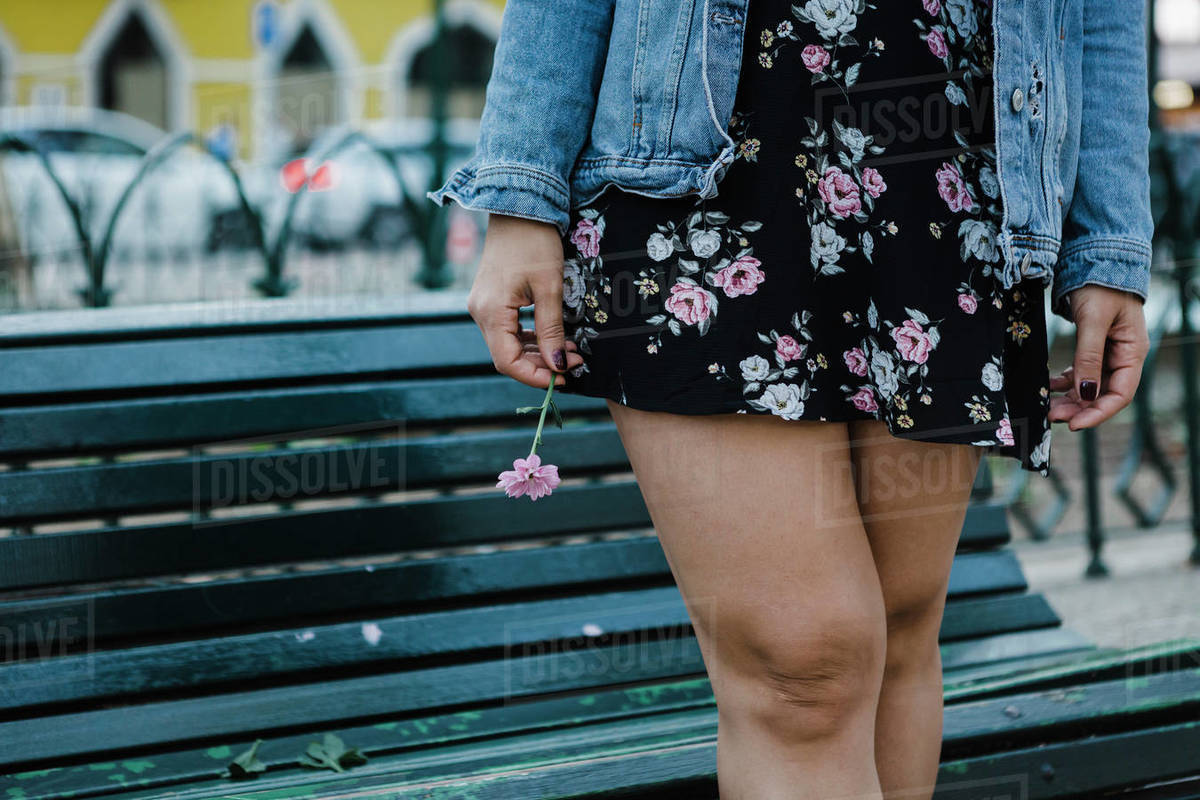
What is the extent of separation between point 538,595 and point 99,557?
0.71 meters

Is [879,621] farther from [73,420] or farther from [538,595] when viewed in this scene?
[73,420]

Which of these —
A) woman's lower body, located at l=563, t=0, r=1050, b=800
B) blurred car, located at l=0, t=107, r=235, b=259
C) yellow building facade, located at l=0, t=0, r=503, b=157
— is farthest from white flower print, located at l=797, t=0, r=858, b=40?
yellow building facade, located at l=0, t=0, r=503, b=157

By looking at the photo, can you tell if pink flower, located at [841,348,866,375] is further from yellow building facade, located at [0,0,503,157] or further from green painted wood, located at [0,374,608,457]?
yellow building facade, located at [0,0,503,157]

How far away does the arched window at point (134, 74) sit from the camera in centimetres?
1861

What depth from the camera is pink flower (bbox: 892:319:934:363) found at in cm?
118

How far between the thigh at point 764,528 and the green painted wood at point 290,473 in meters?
0.86

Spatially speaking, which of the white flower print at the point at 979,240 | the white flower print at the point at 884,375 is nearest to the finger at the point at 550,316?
the white flower print at the point at 884,375

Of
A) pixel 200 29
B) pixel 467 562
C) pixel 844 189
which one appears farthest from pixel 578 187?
pixel 200 29

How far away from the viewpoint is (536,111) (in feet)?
3.84

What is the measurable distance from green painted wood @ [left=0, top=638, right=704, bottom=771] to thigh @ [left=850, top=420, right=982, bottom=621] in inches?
28.6

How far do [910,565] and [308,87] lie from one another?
17.9 meters

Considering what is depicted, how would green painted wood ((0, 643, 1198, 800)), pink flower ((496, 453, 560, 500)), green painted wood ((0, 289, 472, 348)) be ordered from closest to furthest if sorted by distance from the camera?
1. pink flower ((496, 453, 560, 500))
2. green painted wood ((0, 643, 1198, 800))
3. green painted wood ((0, 289, 472, 348))

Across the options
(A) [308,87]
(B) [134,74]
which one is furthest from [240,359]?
(B) [134,74]

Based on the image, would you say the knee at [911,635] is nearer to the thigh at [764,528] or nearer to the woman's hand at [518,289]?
the thigh at [764,528]
